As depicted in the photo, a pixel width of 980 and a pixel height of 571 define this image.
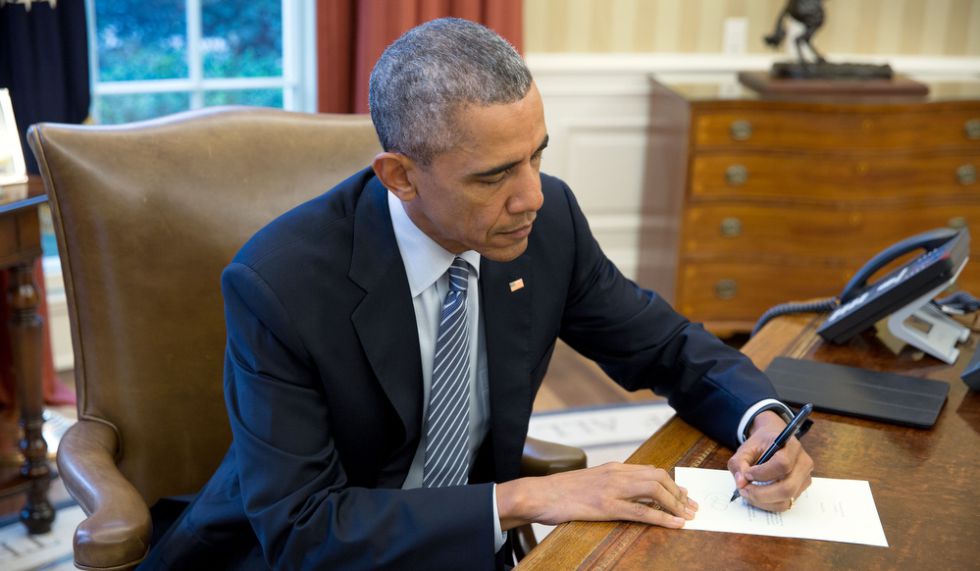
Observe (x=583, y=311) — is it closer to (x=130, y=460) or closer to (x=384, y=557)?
(x=384, y=557)

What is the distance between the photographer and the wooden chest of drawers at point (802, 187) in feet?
14.7

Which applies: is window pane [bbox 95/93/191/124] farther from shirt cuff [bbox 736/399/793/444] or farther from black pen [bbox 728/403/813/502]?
black pen [bbox 728/403/813/502]

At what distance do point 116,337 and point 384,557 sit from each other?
0.82m

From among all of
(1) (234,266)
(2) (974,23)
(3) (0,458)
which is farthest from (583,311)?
(2) (974,23)

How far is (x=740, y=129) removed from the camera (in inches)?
177

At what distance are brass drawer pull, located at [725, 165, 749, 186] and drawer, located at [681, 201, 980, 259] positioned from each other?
Result: 0.10 m

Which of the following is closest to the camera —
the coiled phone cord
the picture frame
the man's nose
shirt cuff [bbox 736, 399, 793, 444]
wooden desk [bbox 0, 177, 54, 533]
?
the man's nose

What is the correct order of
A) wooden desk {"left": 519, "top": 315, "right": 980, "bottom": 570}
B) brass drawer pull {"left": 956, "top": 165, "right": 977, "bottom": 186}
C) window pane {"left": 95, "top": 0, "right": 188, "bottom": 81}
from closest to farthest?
wooden desk {"left": 519, "top": 315, "right": 980, "bottom": 570} → window pane {"left": 95, "top": 0, "right": 188, "bottom": 81} → brass drawer pull {"left": 956, "top": 165, "right": 977, "bottom": 186}

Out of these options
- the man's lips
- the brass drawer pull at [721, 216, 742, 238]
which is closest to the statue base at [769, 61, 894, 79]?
the brass drawer pull at [721, 216, 742, 238]

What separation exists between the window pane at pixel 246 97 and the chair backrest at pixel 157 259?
2.58 metres

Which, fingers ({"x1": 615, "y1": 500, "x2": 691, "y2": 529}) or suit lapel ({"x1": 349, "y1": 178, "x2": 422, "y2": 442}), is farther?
suit lapel ({"x1": 349, "y1": 178, "x2": 422, "y2": 442})

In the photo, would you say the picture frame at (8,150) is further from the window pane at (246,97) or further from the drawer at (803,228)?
the drawer at (803,228)

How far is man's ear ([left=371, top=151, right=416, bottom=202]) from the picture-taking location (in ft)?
5.53

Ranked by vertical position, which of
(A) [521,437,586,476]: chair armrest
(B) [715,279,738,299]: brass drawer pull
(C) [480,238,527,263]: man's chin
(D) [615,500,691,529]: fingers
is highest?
(C) [480,238,527,263]: man's chin
